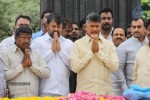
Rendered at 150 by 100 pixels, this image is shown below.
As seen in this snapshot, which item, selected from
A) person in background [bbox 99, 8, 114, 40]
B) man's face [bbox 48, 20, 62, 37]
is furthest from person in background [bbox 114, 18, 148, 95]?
man's face [bbox 48, 20, 62, 37]

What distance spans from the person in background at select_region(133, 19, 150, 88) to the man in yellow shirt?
35 cm

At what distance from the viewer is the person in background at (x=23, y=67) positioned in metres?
7.41

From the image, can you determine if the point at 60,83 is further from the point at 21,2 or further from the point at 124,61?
the point at 21,2

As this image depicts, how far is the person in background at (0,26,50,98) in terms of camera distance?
24.3 ft

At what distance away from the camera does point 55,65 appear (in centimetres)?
784

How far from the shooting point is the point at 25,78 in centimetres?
747

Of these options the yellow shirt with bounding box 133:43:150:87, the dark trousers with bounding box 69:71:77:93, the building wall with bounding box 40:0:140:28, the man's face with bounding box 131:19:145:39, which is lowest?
the dark trousers with bounding box 69:71:77:93

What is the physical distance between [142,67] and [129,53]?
85 cm

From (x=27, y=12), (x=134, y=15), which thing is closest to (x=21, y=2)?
(x=27, y=12)

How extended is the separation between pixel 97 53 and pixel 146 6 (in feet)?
45.1

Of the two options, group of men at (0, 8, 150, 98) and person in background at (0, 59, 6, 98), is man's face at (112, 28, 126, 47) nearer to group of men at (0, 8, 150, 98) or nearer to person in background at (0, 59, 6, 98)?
group of men at (0, 8, 150, 98)

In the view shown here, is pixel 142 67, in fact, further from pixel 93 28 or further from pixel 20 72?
pixel 20 72

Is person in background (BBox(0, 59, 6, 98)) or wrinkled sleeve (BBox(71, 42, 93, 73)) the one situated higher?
wrinkled sleeve (BBox(71, 42, 93, 73))

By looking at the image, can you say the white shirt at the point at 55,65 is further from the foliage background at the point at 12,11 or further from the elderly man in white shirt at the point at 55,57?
the foliage background at the point at 12,11
